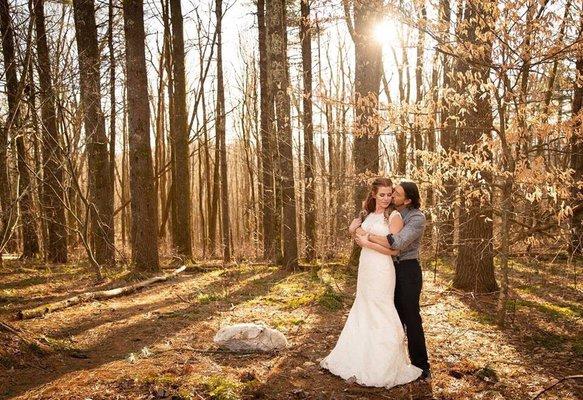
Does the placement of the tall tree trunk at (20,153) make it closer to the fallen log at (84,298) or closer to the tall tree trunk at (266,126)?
the fallen log at (84,298)

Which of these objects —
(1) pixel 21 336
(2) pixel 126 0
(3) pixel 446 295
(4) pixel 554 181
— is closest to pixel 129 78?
(2) pixel 126 0

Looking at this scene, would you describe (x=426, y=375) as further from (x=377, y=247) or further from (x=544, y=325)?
(x=544, y=325)

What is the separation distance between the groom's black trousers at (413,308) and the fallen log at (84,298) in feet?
17.6

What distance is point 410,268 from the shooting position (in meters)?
4.86

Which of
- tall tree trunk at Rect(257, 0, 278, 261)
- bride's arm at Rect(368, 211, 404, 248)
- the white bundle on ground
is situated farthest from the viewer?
tall tree trunk at Rect(257, 0, 278, 261)

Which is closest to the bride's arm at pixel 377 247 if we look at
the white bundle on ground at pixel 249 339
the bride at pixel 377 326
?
the bride at pixel 377 326

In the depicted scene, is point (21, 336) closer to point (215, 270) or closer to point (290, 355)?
point (290, 355)

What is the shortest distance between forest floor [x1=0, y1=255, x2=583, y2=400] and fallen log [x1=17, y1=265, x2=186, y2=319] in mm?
138

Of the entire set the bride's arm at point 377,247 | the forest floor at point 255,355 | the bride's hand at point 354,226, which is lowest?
the forest floor at point 255,355

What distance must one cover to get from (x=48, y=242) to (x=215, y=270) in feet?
17.5

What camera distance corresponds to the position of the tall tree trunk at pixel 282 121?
10.6m

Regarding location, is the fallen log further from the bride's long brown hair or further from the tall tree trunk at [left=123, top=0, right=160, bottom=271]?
the bride's long brown hair

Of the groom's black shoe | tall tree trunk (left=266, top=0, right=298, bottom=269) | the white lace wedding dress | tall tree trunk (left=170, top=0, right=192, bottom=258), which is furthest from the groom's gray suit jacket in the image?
tall tree trunk (left=170, top=0, right=192, bottom=258)

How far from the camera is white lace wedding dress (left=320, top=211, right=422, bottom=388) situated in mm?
4652
